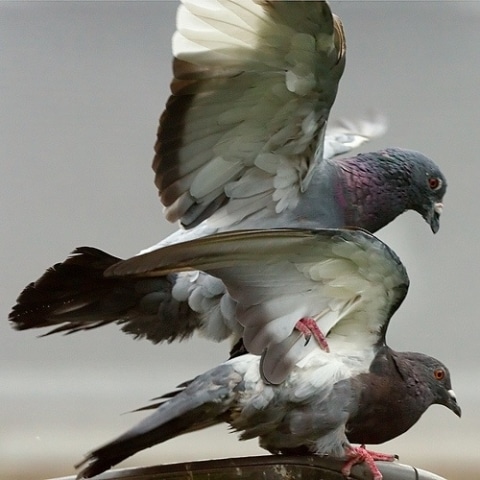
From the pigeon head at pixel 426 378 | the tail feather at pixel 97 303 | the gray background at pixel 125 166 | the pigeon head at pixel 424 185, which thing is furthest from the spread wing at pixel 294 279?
the gray background at pixel 125 166

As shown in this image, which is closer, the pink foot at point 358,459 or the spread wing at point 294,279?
the spread wing at point 294,279

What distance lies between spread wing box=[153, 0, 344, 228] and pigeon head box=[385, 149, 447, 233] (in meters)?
0.22

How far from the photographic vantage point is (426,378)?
51.4 inches

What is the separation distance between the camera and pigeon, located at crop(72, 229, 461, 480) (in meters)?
1.05

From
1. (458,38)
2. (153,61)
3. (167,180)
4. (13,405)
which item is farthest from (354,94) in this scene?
(13,405)

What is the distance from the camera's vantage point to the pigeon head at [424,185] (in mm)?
1447

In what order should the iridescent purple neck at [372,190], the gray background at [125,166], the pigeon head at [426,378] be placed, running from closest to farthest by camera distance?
the pigeon head at [426,378] → the iridescent purple neck at [372,190] → the gray background at [125,166]

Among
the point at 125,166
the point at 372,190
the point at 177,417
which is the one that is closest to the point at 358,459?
the point at 177,417

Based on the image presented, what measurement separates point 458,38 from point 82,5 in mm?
1000

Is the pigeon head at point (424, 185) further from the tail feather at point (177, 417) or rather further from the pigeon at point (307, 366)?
the tail feather at point (177, 417)

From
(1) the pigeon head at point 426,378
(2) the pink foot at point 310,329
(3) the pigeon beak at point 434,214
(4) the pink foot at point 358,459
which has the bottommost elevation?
(4) the pink foot at point 358,459

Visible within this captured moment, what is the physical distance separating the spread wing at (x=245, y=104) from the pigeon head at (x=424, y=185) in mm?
222

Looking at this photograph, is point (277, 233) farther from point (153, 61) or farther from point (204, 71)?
point (153, 61)

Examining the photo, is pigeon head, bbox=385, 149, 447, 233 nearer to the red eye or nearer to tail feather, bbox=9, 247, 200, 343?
the red eye
